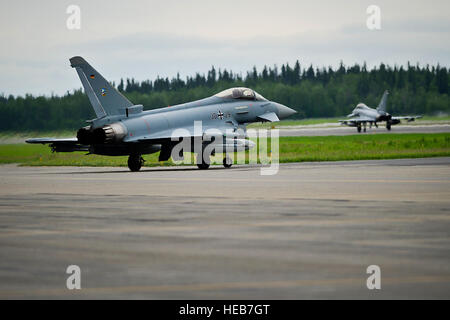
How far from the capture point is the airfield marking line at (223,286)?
28.1 feet

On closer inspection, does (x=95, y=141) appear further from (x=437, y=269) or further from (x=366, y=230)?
(x=437, y=269)

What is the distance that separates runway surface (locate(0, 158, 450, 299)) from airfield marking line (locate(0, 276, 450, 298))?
0.01 metres

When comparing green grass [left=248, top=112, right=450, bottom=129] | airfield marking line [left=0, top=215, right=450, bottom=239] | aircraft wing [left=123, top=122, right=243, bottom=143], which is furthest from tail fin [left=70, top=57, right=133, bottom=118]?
green grass [left=248, top=112, right=450, bottom=129]

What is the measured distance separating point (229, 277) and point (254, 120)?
1223 inches

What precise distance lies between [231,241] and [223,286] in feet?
11.3

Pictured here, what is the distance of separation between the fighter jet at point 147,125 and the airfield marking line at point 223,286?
25.5m

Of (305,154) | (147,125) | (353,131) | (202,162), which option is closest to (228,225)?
(147,125)

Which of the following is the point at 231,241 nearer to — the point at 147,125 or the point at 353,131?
the point at 147,125

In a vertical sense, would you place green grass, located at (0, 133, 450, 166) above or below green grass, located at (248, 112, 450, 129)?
above

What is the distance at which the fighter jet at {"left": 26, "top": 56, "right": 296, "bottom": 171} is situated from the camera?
3462 centimetres

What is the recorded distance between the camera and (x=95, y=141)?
34.2 meters

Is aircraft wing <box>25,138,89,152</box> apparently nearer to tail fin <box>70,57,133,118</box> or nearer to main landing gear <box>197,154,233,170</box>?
tail fin <box>70,57,133,118</box>
